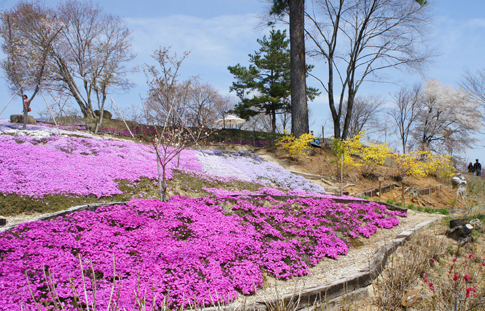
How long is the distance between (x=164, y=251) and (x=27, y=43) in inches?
736

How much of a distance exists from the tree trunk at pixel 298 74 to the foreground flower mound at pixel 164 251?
32.7 ft

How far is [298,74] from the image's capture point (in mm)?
15586

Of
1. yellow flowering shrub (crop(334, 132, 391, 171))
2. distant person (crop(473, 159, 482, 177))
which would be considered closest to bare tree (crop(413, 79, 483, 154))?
distant person (crop(473, 159, 482, 177))

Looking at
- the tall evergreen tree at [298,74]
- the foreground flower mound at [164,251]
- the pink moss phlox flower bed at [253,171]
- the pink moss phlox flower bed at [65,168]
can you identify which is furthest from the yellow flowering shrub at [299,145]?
the foreground flower mound at [164,251]

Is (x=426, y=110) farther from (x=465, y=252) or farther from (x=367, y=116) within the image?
(x=465, y=252)

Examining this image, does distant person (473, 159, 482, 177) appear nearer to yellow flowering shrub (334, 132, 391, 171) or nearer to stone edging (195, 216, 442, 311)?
yellow flowering shrub (334, 132, 391, 171)

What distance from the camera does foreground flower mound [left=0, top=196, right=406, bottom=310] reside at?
9.39ft

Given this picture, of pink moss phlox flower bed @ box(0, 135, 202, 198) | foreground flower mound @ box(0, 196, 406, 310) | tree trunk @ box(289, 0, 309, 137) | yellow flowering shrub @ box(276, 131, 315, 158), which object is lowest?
foreground flower mound @ box(0, 196, 406, 310)

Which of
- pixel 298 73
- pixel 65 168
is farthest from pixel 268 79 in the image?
pixel 65 168

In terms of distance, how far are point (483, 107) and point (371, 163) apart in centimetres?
1118

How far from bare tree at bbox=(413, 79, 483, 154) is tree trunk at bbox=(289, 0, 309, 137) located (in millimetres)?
19040

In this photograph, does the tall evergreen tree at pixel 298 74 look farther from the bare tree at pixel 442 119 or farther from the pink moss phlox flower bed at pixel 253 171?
the bare tree at pixel 442 119

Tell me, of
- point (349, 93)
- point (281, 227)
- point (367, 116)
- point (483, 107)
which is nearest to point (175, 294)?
point (281, 227)

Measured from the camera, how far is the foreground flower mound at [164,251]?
286 centimetres
